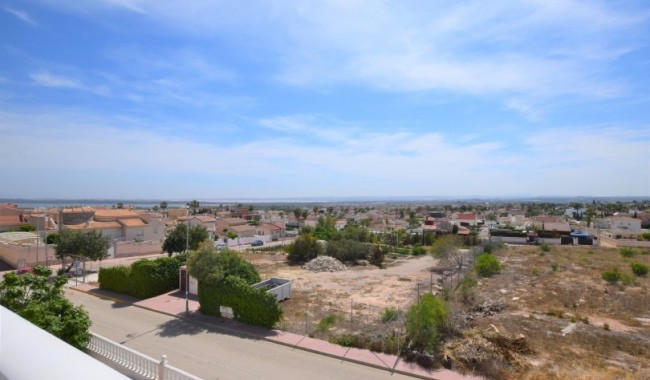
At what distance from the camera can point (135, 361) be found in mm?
9680

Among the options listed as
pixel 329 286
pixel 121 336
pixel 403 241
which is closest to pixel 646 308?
pixel 329 286

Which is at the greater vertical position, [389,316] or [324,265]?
[389,316]

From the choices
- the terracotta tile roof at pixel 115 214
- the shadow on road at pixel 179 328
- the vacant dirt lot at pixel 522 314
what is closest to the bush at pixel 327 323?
the vacant dirt lot at pixel 522 314

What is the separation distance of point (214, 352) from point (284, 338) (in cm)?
285

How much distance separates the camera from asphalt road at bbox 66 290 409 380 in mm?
12664

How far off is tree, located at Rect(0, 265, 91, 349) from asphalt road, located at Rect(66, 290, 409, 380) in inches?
163

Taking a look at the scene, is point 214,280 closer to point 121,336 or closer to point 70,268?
point 121,336

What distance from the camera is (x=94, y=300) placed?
2141 centimetres

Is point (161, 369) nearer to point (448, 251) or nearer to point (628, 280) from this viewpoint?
point (448, 251)

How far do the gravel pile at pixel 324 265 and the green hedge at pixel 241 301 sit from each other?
603 inches

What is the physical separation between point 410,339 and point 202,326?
30.5 feet

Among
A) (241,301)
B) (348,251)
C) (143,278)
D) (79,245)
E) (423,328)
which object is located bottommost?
(348,251)

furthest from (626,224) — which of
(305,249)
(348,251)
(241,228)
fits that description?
(241,228)

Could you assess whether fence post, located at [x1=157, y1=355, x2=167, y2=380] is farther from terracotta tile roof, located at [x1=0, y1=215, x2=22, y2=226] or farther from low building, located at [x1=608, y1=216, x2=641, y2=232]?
low building, located at [x1=608, y1=216, x2=641, y2=232]
